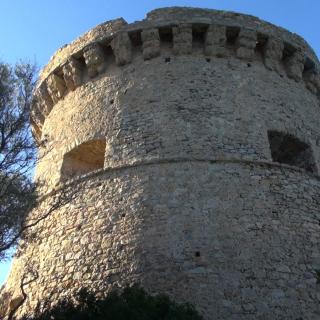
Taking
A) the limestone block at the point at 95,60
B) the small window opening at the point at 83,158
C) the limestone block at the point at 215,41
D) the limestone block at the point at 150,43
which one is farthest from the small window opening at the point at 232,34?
the small window opening at the point at 83,158

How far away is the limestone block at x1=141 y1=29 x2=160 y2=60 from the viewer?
9.10m

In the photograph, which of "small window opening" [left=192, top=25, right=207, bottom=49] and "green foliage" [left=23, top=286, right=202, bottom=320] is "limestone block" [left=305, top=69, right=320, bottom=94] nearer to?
"small window opening" [left=192, top=25, right=207, bottom=49]

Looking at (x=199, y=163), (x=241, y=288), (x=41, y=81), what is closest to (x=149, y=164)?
(x=199, y=163)

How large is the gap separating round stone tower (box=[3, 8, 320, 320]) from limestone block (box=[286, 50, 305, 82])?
0.03m

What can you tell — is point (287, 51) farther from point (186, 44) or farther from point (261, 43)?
point (186, 44)

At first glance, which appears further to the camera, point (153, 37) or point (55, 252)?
point (153, 37)

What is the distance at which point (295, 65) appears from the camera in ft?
31.2

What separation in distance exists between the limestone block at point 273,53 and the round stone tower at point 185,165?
0.03 metres

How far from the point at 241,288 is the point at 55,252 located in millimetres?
2587

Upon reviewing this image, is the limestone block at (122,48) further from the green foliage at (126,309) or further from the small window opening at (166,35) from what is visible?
the green foliage at (126,309)

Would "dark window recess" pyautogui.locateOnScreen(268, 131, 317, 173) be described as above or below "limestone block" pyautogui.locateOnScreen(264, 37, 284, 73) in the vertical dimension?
below

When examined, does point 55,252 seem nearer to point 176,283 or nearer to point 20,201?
point 20,201

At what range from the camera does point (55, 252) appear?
23.3 ft

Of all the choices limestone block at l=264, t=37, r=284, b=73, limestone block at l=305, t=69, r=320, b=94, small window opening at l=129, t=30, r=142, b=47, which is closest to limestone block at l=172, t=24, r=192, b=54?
small window opening at l=129, t=30, r=142, b=47
